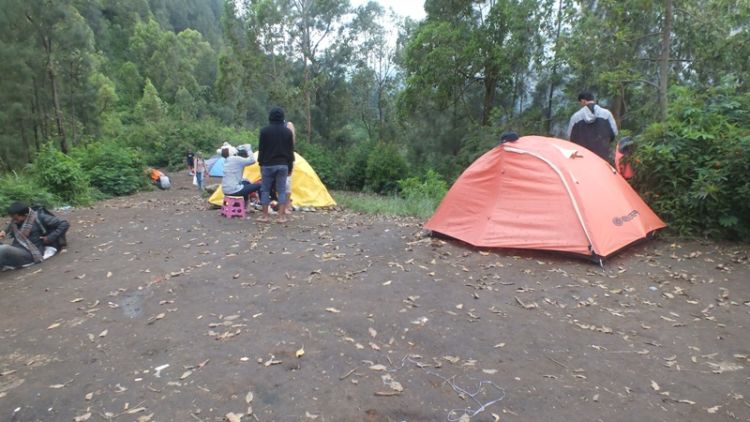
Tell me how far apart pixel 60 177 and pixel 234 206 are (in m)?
5.64

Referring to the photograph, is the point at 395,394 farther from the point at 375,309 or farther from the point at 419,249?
Result: the point at 419,249

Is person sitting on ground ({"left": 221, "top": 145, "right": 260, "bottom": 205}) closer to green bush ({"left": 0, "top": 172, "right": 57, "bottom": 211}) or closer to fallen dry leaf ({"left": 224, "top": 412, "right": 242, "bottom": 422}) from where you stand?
green bush ({"left": 0, "top": 172, "right": 57, "bottom": 211})

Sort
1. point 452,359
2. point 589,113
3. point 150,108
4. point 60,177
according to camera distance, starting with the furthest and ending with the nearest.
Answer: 1. point 150,108
2. point 60,177
3. point 589,113
4. point 452,359

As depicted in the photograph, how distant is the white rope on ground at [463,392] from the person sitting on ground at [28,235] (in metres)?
5.18

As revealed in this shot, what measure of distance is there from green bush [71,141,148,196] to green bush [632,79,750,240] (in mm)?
12603

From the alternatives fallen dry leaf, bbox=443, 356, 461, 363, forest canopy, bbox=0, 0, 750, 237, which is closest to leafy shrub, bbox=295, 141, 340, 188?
forest canopy, bbox=0, 0, 750, 237

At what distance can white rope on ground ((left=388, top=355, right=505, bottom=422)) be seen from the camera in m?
2.75

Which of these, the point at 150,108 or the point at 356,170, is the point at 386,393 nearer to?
the point at 356,170

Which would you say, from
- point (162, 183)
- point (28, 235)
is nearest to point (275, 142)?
point (28, 235)

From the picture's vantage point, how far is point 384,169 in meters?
21.2

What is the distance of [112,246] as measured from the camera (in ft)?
21.2

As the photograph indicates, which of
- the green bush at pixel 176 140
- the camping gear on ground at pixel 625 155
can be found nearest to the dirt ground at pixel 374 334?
the camping gear on ground at pixel 625 155

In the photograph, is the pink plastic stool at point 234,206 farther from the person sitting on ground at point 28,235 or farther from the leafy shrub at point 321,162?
the leafy shrub at point 321,162

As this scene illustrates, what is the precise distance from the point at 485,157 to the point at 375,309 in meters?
3.04
